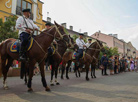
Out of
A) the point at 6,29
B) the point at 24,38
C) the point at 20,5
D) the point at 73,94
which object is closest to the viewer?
the point at 73,94

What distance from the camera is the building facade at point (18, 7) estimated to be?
22.8 metres

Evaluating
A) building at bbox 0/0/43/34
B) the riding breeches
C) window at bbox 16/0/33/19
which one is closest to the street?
the riding breeches

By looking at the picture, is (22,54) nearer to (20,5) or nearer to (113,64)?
(113,64)

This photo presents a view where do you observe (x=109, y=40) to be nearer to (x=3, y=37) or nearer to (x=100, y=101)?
(x=3, y=37)

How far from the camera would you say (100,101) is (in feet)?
14.5

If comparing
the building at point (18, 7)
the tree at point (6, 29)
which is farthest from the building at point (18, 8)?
the tree at point (6, 29)

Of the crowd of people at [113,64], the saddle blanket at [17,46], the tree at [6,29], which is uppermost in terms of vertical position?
the tree at [6,29]

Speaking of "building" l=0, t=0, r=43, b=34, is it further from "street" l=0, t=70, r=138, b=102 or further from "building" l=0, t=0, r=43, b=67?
"street" l=0, t=70, r=138, b=102

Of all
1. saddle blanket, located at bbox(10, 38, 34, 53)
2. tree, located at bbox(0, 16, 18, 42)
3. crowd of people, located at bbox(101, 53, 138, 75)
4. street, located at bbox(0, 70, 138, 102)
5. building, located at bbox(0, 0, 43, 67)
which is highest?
building, located at bbox(0, 0, 43, 67)

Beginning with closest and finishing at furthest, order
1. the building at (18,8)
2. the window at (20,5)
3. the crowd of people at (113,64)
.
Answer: the crowd of people at (113,64)
the building at (18,8)
the window at (20,5)

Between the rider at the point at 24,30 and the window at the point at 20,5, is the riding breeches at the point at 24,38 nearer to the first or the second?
the rider at the point at 24,30

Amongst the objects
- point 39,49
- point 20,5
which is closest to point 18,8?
point 20,5

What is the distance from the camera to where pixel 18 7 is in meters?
24.3

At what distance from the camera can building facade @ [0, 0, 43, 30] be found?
74.8 feet
